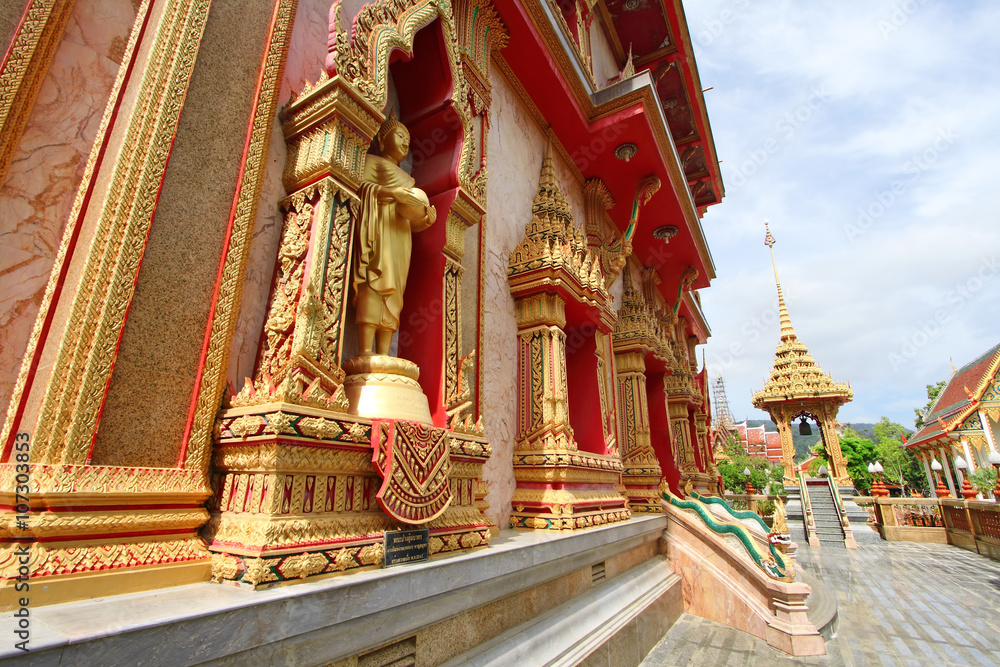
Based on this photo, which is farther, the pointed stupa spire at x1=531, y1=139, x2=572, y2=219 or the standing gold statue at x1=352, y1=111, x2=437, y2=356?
the pointed stupa spire at x1=531, y1=139, x2=572, y2=219

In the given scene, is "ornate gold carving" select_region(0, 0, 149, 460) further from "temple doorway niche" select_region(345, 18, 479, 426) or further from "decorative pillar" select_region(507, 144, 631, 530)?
"decorative pillar" select_region(507, 144, 631, 530)

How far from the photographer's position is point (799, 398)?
26281 mm

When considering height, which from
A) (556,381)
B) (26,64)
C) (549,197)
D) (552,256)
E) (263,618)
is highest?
(549,197)

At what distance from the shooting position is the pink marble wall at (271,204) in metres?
2.29

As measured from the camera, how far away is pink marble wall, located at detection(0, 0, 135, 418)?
69.5 inches

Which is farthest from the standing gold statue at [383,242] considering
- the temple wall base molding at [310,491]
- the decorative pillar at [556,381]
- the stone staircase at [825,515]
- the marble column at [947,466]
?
the marble column at [947,466]

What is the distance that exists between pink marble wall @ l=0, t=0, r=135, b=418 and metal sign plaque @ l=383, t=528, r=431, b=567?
1.47 metres

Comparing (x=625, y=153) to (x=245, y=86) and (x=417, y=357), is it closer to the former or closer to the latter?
(x=417, y=357)

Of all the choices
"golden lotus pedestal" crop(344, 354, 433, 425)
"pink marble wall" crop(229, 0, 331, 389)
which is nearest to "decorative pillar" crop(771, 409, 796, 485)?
"golden lotus pedestal" crop(344, 354, 433, 425)

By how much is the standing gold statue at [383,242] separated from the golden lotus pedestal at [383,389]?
121mm

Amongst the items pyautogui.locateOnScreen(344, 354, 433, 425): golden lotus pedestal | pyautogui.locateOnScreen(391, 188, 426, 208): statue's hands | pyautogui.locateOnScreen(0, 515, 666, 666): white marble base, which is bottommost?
pyautogui.locateOnScreen(0, 515, 666, 666): white marble base

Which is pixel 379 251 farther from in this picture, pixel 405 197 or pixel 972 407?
pixel 972 407

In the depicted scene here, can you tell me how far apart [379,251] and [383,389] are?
856mm

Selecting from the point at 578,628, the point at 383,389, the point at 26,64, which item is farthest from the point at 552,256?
the point at 26,64
